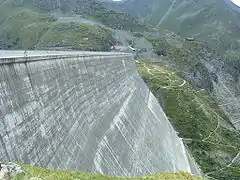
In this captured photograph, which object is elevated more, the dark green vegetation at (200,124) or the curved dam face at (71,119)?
the curved dam face at (71,119)

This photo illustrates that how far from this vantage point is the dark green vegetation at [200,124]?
10348 centimetres

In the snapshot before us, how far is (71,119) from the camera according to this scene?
35688mm

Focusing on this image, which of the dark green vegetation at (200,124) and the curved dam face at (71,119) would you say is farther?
the dark green vegetation at (200,124)

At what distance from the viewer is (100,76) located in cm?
5391

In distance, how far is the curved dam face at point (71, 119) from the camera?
2498 cm

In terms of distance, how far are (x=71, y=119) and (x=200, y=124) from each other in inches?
3696

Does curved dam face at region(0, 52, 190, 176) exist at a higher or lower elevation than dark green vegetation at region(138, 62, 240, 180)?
higher

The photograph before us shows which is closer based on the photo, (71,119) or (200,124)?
(71,119)

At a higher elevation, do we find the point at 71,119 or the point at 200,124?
the point at 71,119

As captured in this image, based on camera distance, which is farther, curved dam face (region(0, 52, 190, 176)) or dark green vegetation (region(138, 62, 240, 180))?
dark green vegetation (region(138, 62, 240, 180))

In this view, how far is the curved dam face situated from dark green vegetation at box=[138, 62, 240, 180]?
4142 centimetres

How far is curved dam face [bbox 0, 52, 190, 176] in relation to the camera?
25.0m

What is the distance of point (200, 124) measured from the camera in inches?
4919

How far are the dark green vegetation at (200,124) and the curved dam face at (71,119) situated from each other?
1631 inches
